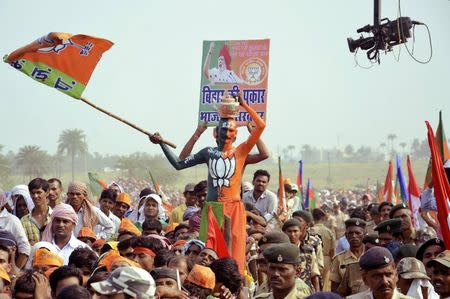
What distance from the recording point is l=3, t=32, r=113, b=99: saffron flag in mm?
12797

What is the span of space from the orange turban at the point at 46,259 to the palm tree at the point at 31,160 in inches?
3588

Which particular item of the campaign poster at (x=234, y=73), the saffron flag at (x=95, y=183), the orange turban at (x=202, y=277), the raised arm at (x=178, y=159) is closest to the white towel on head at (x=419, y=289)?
the orange turban at (x=202, y=277)

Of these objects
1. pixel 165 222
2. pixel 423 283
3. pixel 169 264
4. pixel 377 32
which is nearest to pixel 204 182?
pixel 165 222

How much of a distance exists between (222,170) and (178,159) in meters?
0.73

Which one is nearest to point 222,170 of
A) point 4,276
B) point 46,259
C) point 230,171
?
point 230,171

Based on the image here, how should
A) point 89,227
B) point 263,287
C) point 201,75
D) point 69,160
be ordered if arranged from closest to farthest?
1. point 263,287
2. point 89,227
3. point 201,75
4. point 69,160

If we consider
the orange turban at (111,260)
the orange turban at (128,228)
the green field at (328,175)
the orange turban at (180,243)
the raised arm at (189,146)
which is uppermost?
the green field at (328,175)

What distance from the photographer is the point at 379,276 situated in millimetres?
7836

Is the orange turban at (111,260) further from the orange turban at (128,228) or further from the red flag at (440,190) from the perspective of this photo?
the red flag at (440,190)

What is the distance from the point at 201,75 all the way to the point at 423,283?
22.6 feet

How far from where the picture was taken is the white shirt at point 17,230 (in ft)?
36.0

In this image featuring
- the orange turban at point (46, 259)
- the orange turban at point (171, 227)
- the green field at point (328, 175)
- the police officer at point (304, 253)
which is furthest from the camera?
the green field at point (328, 175)

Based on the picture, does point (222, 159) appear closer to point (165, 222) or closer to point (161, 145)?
point (161, 145)

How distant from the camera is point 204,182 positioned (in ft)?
44.9
